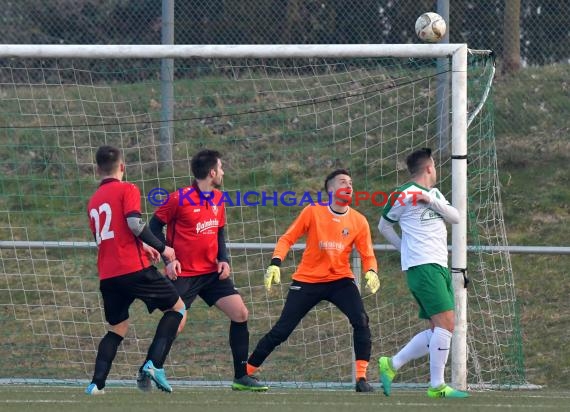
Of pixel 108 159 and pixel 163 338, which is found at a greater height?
pixel 108 159

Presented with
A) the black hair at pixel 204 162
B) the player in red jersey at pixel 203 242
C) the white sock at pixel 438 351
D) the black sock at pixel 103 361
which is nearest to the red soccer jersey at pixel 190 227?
the player in red jersey at pixel 203 242

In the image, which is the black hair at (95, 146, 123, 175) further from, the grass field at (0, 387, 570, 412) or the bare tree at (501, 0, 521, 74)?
the bare tree at (501, 0, 521, 74)

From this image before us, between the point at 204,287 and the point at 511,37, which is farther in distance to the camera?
the point at 511,37

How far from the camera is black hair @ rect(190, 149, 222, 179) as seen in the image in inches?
323

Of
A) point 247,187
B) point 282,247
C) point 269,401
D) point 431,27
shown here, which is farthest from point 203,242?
point 247,187

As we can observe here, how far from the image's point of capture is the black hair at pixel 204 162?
8.20 meters

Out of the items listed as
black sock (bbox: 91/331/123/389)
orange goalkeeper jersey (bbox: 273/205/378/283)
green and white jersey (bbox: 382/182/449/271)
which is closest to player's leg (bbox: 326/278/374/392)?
orange goalkeeper jersey (bbox: 273/205/378/283)

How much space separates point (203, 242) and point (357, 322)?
1224 mm

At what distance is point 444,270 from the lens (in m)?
7.82

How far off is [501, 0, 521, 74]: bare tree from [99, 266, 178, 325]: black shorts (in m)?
7.13

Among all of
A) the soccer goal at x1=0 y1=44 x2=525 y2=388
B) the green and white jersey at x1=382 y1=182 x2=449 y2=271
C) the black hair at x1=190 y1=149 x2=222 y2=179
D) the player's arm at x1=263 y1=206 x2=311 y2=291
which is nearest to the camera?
the green and white jersey at x1=382 y1=182 x2=449 y2=271

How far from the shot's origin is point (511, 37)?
44.9 feet

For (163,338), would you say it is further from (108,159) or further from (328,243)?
(328,243)

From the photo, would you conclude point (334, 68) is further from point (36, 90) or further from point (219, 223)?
point (219, 223)
